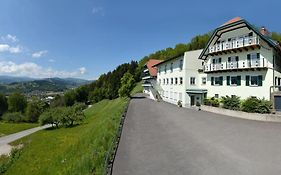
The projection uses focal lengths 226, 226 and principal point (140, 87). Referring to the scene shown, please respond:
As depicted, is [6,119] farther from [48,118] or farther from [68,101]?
[48,118]

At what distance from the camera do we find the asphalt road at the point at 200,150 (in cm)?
1116

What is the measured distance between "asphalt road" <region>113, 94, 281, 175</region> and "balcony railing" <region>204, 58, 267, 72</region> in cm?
1026

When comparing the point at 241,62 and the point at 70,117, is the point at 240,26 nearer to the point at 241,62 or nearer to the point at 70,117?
the point at 241,62

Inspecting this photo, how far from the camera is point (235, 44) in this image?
32.2 metres

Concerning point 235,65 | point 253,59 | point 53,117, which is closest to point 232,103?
point 235,65

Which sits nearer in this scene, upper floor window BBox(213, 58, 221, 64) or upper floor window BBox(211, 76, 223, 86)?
upper floor window BBox(211, 76, 223, 86)

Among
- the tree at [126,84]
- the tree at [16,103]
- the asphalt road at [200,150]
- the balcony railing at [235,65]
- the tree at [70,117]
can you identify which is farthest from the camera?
the tree at [16,103]

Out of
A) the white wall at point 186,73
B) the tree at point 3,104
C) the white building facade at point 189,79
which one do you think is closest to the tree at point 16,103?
the tree at point 3,104

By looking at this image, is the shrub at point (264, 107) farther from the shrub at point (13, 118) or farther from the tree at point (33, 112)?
the tree at point (33, 112)

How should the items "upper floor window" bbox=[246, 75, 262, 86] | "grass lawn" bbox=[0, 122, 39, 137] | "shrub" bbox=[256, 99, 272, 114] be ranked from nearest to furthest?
"shrub" bbox=[256, 99, 272, 114] < "upper floor window" bbox=[246, 75, 262, 86] < "grass lawn" bbox=[0, 122, 39, 137]

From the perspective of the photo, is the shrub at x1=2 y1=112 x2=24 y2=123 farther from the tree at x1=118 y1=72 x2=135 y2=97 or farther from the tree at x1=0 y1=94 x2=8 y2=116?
the tree at x1=118 y1=72 x2=135 y2=97

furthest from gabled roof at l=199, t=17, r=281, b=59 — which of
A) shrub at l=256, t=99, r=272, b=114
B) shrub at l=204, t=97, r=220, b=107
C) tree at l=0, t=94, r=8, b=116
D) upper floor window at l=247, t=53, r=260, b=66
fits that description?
tree at l=0, t=94, r=8, b=116

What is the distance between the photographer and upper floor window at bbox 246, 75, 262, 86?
95.9ft

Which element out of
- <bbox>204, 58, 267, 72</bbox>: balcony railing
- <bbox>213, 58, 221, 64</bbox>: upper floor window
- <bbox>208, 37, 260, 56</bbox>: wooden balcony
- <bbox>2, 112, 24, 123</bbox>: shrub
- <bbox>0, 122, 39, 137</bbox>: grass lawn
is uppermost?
<bbox>208, 37, 260, 56</bbox>: wooden balcony
